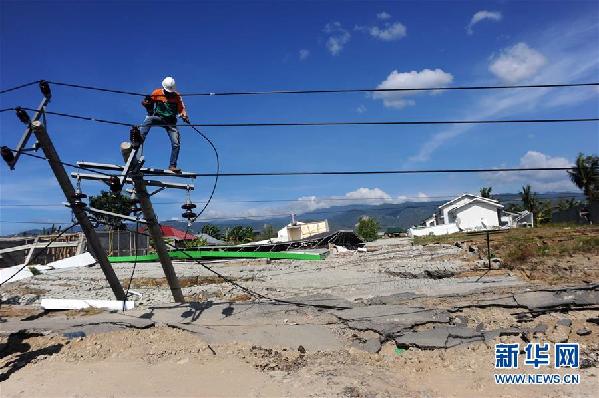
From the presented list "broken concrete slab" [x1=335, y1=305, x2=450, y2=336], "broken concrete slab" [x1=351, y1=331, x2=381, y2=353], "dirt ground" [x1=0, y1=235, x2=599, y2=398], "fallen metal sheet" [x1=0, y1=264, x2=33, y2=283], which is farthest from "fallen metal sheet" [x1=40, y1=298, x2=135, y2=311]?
"fallen metal sheet" [x1=0, y1=264, x2=33, y2=283]

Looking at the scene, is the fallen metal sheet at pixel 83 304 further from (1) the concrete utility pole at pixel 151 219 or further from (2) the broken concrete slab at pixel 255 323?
(1) the concrete utility pole at pixel 151 219

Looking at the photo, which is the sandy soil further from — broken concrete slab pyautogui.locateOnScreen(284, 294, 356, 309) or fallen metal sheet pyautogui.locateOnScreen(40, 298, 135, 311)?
broken concrete slab pyautogui.locateOnScreen(284, 294, 356, 309)

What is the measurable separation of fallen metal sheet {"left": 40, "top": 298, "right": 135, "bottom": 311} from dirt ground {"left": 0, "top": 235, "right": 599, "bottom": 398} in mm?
208

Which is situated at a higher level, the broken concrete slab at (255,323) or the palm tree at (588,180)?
the palm tree at (588,180)

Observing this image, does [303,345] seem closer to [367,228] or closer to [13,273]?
[13,273]

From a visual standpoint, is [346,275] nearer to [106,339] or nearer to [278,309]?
[278,309]

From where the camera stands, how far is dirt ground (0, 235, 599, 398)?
6160 millimetres

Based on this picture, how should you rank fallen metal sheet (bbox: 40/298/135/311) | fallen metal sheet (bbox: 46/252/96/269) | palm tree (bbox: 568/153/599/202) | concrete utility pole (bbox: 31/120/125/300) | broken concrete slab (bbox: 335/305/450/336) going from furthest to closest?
A: palm tree (bbox: 568/153/599/202), fallen metal sheet (bbox: 46/252/96/269), fallen metal sheet (bbox: 40/298/135/311), concrete utility pole (bbox: 31/120/125/300), broken concrete slab (bbox: 335/305/450/336)

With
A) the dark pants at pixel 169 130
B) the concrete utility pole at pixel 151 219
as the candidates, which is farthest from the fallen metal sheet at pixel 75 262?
the dark pants at pixel 169 130

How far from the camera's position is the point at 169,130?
328 inches

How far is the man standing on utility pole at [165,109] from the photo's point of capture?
8023 millimetres

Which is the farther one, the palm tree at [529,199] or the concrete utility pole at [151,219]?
the palm tree at [529,199]

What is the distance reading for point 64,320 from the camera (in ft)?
28.1

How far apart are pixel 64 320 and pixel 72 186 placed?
2368 millimetres
